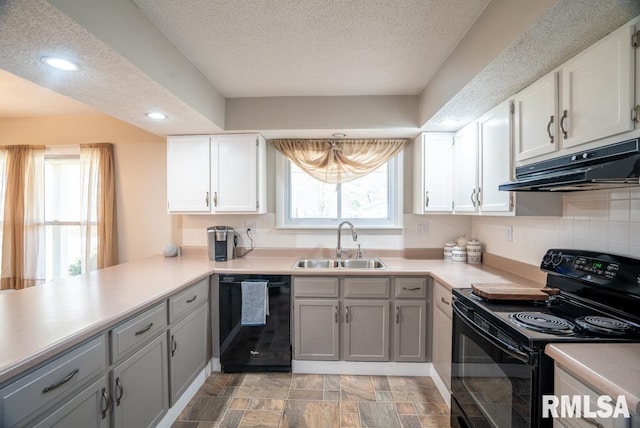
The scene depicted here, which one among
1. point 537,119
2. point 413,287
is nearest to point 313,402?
point 413,287

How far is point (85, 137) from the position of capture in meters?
3.06

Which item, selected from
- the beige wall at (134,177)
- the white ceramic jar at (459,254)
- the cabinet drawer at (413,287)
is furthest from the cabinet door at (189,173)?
the white ceramic jar at (459,254)

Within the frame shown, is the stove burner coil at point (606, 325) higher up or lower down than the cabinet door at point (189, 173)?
lower down

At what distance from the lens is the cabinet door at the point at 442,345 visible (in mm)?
1999

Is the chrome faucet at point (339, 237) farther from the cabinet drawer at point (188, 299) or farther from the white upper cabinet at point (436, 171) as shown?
the cabinet drawer at point (188, 299)

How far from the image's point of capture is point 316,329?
2.36 metres

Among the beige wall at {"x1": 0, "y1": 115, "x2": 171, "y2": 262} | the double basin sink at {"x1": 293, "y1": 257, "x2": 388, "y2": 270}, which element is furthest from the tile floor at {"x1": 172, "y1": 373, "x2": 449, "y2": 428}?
the beige wall at {"x1": 0, "y1": 115, "x2": 171, "y2": 262}

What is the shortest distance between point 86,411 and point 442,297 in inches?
82.7

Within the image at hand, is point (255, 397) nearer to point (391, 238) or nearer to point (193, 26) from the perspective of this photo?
point (391, 238)

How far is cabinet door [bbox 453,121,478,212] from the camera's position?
220cm

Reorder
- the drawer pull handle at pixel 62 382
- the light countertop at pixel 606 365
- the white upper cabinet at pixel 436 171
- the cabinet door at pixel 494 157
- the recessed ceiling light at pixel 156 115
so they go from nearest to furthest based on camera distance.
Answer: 1. the light countertop at pixel 606 365
2. the drawer pull handle at pixel 62 382
3. the cabinet door at pixel 494 157
4. the recessed ceiling light at pixel 156 115
5. the white upper cabinet at pixel 436 171

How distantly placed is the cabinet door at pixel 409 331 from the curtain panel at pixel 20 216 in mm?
3776

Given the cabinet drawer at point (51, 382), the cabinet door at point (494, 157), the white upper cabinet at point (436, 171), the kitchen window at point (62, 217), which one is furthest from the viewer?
the kitchen window at point (62, 217)

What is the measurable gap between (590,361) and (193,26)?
232cm
